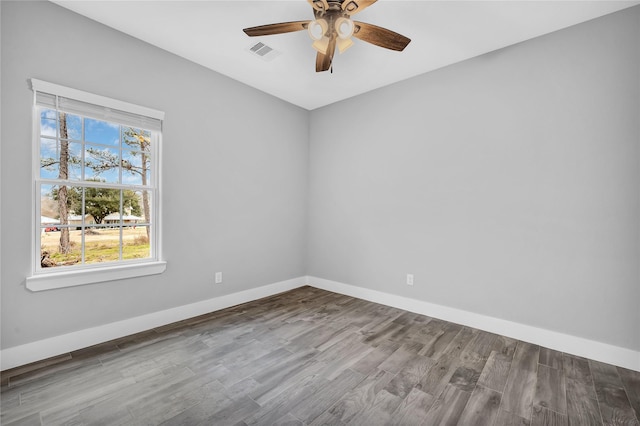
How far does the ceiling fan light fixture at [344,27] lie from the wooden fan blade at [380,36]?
0.05 metres

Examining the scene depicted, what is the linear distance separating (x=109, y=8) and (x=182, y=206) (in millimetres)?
1804

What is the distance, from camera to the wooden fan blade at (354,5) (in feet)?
6.31

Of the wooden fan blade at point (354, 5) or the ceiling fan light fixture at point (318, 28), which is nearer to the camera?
the wooden fan blade at point (354, 5)

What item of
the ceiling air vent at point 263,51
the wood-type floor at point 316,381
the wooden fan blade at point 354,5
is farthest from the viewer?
the ceiling air vent at point 263,51

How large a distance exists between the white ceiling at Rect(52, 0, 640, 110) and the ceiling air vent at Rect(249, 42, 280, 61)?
50mm

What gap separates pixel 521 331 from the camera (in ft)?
8.84

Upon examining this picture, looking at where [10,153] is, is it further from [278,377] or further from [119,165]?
[278,377]

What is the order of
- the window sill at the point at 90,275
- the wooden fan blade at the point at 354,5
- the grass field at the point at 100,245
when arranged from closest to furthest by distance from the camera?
1. the wooden fan blade at the point at 354,5
2. the window sill at the point at 90,275
3. the grass field at the point at 100,245

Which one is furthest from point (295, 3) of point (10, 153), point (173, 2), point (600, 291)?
point (600, 291)

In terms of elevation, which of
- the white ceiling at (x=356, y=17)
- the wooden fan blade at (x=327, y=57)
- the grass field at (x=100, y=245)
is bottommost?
the grass field at (x=100, y=245)

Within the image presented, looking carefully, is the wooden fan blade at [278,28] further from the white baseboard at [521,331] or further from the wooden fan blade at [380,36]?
the white baseboard at [521,331]

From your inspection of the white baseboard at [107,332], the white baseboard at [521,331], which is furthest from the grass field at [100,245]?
the white baseboard at [521,331]

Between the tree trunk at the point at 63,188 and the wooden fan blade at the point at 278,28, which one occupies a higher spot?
the wooden fan blade at the point at 278,28

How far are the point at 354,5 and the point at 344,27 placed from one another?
143 millimetres
